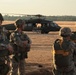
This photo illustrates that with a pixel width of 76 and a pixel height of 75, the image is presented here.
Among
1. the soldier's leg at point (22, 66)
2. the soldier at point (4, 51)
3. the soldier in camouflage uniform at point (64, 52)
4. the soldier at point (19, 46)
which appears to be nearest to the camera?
the soldier at point (4, 51)

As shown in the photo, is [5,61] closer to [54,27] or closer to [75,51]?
[75,51]

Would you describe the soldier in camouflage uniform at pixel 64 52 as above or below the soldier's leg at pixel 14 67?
above

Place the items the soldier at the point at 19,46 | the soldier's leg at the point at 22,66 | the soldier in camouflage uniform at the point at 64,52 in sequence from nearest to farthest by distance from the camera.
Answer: the soldier in camouflage uniform at the point at 64,52
the soldier at the point at 19,46
the soldier's leg at the point at 22,66

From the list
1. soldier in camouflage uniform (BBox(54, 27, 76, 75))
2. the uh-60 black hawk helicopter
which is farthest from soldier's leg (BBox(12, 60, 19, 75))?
the uh-60 black hawk helicopter

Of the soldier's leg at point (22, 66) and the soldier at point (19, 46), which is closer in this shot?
the soldier at point (19, 46)

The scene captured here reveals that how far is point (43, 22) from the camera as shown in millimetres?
37125

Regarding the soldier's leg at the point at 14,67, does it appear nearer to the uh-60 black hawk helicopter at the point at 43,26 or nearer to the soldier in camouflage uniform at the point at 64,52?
the soldier in camouflage uniform at the point at 64,52

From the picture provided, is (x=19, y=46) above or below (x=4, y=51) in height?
below

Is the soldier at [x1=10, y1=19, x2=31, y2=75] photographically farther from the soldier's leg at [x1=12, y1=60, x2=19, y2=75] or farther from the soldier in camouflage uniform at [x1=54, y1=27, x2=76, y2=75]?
the soldier in camouflage uniform at [x1=54, y1=27, x2=76, y2=75]

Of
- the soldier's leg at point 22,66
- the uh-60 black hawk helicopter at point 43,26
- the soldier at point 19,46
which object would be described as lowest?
the uh-60 black hawk helicopter at point 43,26

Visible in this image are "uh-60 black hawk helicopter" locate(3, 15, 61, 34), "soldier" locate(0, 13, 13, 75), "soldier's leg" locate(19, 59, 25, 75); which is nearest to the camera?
"soldier" locate(0, 13, 13, 75)

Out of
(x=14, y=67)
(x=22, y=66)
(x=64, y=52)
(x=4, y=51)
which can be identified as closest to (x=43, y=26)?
(x=22, y=66)

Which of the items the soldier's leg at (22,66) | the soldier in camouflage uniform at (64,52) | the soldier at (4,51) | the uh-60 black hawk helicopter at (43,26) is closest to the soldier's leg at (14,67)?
the soldier's leg at (22,66)

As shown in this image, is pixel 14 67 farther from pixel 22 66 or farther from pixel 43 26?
pixel 43 26
